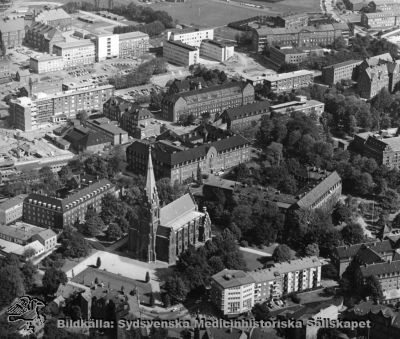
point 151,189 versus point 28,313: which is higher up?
point 151,189

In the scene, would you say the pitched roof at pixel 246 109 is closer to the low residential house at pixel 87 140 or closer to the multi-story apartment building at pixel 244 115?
the multi-story apartment building at pixel 244 115

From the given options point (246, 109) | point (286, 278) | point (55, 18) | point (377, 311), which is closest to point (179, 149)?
point (246, 109)

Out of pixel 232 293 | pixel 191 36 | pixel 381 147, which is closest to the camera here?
pixel 232 293

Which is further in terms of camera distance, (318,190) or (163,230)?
(318,190)

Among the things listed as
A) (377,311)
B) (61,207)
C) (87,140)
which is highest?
(377,311)

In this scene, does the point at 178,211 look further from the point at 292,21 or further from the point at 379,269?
the point at 292,21

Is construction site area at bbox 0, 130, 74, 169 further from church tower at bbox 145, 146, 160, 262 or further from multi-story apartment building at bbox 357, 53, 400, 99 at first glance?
multi-story apartment building at bbox 357, 53, 400, 99

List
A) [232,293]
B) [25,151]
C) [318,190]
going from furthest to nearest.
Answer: [25,151] < [318,190] < [232,293]

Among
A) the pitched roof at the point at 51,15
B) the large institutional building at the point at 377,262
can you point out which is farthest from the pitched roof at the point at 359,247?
the pitched roof at the point at 51,15

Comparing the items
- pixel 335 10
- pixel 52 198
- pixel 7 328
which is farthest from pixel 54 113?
pixel 335 10
